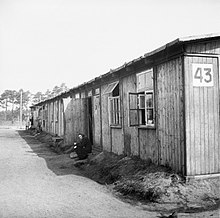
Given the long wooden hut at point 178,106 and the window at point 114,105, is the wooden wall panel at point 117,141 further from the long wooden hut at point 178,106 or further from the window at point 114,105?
the long wooden hut at point 178,106

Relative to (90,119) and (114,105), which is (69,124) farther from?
(114,105)

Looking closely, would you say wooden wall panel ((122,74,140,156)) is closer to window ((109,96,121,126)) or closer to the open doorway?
window ((109,96,121,126))

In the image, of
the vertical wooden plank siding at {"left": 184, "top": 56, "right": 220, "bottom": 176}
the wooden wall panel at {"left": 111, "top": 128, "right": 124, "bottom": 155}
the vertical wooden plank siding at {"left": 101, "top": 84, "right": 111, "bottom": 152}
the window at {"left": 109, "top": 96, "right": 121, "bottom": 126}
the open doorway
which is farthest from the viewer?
the open doorway

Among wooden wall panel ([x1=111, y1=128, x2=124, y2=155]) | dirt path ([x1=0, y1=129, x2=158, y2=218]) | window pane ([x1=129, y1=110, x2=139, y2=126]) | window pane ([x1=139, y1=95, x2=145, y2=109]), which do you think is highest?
window pane ([x1=139, y1=95, x2=145, y2=109])

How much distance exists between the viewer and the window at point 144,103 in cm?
830

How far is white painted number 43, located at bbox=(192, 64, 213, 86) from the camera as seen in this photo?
669 cm

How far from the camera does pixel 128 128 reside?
960 centimetres

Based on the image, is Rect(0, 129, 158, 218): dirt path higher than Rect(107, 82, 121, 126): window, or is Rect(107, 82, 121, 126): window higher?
Rect(107, 82, 121, 126): window

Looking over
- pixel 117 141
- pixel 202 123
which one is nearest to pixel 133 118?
pixel 117 141

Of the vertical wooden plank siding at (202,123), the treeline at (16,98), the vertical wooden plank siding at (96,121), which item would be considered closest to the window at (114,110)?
the vertical wooden plank siding at (96,121)

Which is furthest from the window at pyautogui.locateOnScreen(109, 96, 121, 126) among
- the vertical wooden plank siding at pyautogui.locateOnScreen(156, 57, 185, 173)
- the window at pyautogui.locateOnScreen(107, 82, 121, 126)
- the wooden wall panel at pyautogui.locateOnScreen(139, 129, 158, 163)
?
the vertical wooden plank siding at pyautogui.locateOnScreen(156, 57, 185, 173)

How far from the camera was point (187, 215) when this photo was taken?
17.0ft

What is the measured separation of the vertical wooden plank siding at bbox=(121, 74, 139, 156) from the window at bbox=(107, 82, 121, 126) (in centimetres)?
58

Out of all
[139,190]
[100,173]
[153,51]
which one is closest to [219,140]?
[139,190]
